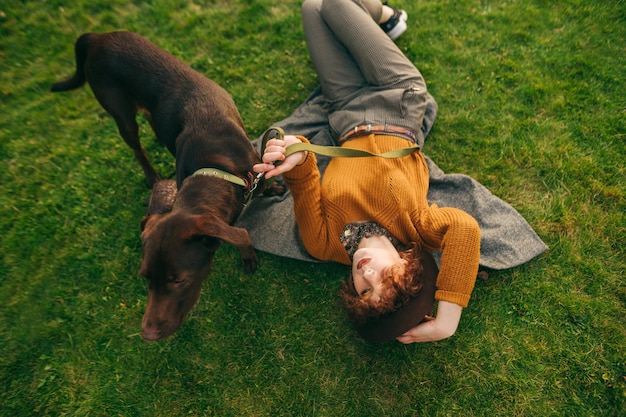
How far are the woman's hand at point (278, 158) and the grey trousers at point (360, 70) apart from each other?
901 mm

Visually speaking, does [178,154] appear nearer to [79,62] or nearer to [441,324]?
[79,62]

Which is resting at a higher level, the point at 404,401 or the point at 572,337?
the point at 572,337

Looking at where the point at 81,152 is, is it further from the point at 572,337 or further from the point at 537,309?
the point at 572,337

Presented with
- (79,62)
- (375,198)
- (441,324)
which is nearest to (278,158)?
(375,198)

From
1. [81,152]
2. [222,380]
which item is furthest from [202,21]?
[222,380]

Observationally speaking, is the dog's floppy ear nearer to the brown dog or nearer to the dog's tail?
the brown dog

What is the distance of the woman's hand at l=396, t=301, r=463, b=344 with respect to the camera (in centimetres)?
273

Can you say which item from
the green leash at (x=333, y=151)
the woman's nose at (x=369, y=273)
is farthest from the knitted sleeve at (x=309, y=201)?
the woman's nose at (x=369, y=273)

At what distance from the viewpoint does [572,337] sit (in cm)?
324

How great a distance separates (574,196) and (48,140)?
5.92m

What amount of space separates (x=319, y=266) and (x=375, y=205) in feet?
3.10

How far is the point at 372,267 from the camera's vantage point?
9.03 ft

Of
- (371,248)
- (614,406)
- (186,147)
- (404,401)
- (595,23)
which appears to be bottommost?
(404,401)

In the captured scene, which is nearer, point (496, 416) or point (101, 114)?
point (496, 416)
